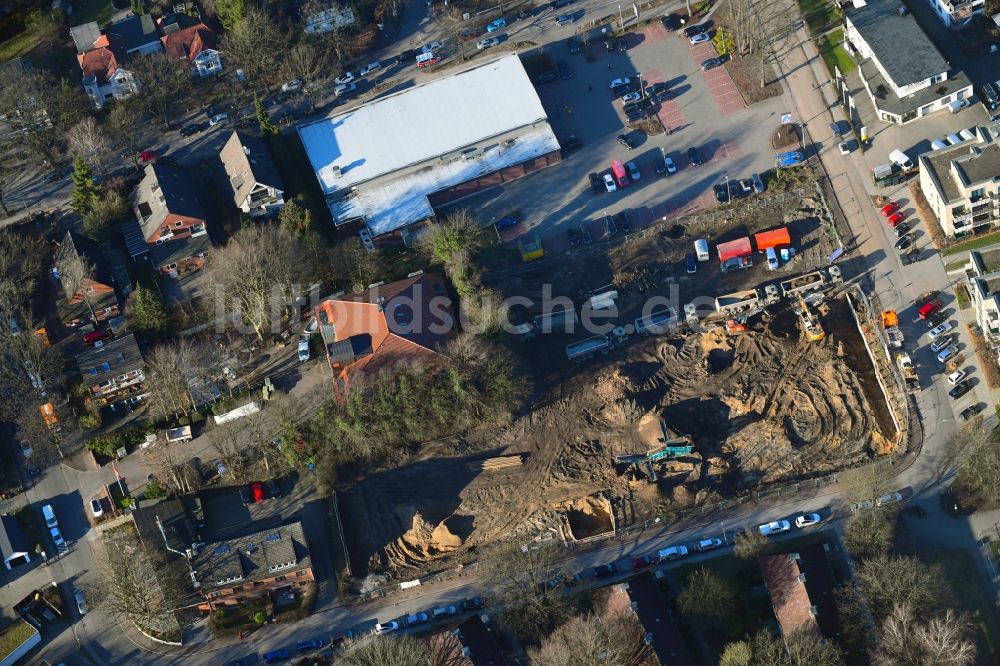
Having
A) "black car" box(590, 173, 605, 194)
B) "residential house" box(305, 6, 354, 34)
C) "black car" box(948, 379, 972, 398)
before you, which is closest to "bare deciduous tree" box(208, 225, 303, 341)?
"black car" box(590, 173, 605, 194)

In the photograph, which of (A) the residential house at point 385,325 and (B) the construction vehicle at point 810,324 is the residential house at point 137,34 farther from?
(B) the construction vehicle at point 810,324

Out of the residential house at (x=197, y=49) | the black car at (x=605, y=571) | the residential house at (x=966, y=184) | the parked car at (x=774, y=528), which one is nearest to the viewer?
the parked car at (x=774, y=528)

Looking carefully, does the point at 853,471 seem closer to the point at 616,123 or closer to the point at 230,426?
the point at 616,123

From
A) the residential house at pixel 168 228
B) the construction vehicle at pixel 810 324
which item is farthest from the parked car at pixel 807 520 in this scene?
the residential house at pixel 168 228

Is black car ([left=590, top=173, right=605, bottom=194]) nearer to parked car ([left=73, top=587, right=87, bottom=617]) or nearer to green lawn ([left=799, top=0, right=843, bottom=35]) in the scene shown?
green lawn ([left=799, top=0, right=843, bottom=35])

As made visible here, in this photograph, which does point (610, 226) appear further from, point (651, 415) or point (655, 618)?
point (655, 618)

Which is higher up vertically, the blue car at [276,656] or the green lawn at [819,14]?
the green lawn at [819,14]
